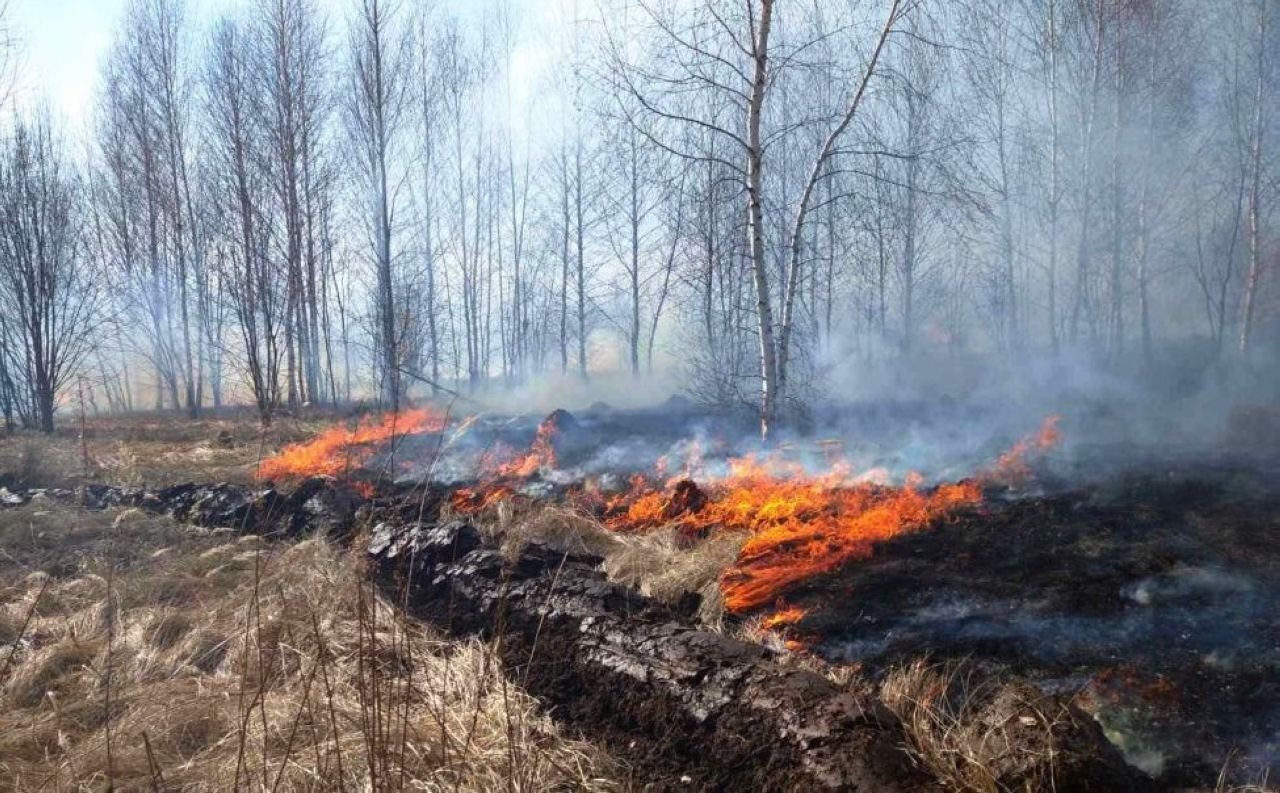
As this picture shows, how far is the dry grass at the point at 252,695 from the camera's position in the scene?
8.46 feet

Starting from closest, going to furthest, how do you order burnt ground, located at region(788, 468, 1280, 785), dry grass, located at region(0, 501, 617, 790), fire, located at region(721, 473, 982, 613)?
dry grass, located at region(0, 501, 617, 790), burnt ground, located at region(788, 468, 1280, 785), fire, located at region(721, 473, 982, 613)

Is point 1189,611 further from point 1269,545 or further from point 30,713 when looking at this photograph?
point 30,713

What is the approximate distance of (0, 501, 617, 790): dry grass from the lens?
258 centimetres

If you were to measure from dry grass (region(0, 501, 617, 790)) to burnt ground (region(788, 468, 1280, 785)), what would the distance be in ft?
6.77

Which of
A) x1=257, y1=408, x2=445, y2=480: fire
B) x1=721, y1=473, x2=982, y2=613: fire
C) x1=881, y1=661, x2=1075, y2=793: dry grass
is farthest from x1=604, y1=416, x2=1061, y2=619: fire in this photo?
x1=257, y1=408, x2=445, y2=480: fire

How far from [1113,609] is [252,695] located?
15.0ft

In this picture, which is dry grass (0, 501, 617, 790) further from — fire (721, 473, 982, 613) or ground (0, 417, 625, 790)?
fire (721, 473, 982, 613)

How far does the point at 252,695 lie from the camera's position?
3371 millimetres

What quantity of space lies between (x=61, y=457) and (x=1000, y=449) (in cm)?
1354

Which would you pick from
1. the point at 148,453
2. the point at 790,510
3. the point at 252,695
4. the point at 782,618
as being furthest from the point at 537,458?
the point at 148,453

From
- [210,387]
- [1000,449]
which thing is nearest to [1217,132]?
[1000,449]

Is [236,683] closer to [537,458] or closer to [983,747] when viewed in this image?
[983,747]

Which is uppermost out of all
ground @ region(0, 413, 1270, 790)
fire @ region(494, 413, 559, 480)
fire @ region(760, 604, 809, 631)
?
fire @ region(494, 413, 559, 480)

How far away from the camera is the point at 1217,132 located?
16.3 metres
